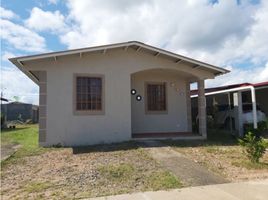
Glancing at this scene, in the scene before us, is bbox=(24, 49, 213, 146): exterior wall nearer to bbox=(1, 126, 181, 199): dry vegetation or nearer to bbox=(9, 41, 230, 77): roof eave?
bbox=(9, 41, 230, 77): roof eave

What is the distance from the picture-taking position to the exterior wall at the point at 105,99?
1191cm

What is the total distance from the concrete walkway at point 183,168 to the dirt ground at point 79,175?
0.30 metres

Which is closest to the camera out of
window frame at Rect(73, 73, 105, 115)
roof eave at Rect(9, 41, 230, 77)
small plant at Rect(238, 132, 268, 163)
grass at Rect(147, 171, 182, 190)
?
grass at Rect(147, 171, 182, 190)

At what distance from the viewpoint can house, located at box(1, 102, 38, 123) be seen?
129ft

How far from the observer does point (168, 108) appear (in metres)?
15.0

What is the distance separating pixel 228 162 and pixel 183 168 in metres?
1.72

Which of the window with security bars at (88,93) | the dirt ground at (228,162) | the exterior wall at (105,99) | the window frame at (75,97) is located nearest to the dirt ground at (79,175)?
the dirt ground at (228,162)

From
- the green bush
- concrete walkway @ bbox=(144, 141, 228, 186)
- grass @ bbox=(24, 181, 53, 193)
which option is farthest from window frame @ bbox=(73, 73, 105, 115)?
the green bush

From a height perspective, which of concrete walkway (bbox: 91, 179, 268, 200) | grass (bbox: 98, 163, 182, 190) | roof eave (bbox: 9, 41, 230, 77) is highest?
roof eave (bbox: 9, 41, 230, 77)

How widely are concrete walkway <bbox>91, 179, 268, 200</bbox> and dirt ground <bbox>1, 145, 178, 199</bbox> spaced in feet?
1.25

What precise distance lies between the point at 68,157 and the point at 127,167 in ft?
8.31

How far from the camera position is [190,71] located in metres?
13.8

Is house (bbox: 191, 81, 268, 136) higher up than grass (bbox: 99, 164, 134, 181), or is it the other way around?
house (bbox: 191, 81, 268, 136)

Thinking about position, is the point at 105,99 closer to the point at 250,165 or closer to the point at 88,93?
the point at 88,93
